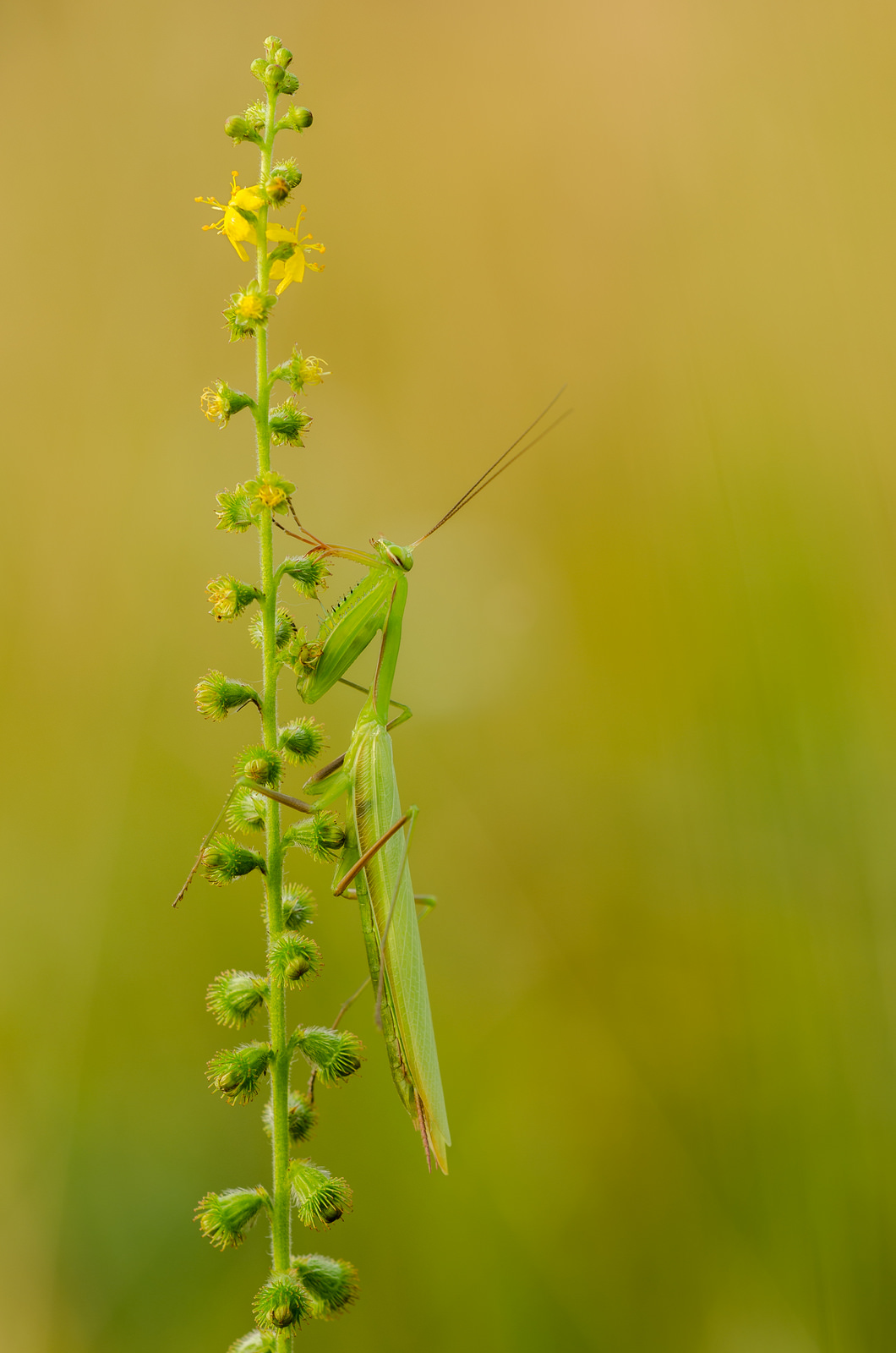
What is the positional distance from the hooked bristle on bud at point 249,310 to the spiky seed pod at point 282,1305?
151cm

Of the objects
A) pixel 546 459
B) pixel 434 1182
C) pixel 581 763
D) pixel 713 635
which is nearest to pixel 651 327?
pixel 546 459

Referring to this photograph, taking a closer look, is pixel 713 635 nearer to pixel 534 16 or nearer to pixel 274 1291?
pixel 274 1291

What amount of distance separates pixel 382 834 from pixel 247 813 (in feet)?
2.39

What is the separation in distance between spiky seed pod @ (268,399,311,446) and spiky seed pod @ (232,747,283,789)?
549 millimetres

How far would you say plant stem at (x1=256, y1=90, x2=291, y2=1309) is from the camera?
137cm

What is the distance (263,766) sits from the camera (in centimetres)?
Answer: 148

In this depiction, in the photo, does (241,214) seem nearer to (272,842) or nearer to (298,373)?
(298,373)

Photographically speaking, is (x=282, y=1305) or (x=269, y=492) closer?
(x=282, y=1305)

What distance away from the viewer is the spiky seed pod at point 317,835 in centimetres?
163

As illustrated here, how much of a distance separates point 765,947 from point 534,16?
14.1 feet

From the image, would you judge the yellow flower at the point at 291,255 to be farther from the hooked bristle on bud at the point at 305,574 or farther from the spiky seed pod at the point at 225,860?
the spiky seed pod at the point at 225,860

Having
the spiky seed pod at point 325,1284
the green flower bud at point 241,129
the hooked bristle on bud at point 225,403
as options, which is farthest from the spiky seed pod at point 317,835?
the green flower bud at point 241,129

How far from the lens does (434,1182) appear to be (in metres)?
2.67

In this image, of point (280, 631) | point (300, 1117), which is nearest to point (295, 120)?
point (280, 631)
